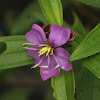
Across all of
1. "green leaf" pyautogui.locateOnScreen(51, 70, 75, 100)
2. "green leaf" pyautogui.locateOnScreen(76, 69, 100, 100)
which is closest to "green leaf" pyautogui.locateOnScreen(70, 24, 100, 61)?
"green leaf" pyautogui.locateOnScreen(51, 70, 75, 100)

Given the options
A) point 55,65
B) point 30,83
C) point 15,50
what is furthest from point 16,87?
point 55,65

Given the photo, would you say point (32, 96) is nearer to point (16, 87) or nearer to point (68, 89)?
point (16, 87)

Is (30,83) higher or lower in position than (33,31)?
lower

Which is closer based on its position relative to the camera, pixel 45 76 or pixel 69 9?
pixel 45 76

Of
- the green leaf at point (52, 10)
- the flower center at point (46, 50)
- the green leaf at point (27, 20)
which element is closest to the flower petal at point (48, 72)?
the flower center at point (46, 50)

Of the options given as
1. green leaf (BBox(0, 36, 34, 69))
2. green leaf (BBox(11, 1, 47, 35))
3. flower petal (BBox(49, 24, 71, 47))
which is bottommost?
green leaf (BBox(11, 1, 47, 35))

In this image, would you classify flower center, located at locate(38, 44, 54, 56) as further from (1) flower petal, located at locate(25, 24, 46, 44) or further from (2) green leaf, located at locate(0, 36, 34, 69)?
(2) green leaf, located at locate(0, 36, 34, 69)
